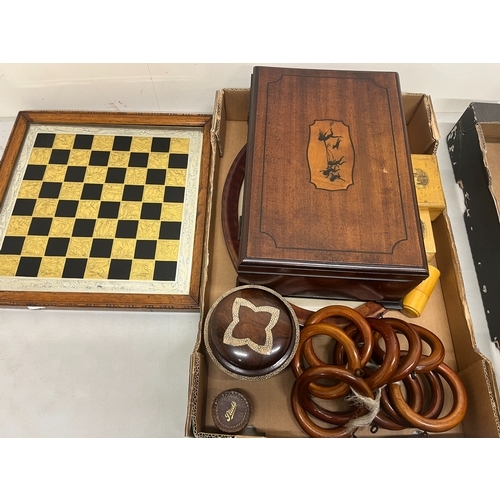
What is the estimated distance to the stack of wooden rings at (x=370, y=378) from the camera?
1.10m

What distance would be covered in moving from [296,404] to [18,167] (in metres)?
1.40

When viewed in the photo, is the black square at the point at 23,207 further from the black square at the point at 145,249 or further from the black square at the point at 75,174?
the black square at the point at 145,249

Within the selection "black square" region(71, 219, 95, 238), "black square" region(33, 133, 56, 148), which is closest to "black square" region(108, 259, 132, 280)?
"black square" region(71, 219, 95, 238)

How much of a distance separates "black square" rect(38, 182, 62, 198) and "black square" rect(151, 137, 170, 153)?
40cm

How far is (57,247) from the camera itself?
1.52m

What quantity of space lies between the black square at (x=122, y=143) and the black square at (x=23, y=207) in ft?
1.28

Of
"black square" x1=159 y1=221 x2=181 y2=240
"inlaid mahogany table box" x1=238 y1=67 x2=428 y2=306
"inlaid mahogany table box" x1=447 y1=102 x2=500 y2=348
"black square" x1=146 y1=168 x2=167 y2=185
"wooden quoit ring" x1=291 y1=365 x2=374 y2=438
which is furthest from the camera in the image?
"black square" x1=146 y1=168 x2=167 y2=185

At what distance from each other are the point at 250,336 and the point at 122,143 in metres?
1.06

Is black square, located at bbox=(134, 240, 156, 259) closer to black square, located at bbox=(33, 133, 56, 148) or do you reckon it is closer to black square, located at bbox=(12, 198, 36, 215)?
black square, located at bbox=(12, 198, 36, 215)

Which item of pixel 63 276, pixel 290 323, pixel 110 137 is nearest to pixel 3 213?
pixel 63 276

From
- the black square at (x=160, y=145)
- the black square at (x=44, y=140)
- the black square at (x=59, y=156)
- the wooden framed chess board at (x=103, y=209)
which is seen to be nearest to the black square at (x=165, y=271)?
the wooden framed chess board at (x=103, y=209)

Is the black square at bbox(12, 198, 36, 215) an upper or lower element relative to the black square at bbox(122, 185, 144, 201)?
lower

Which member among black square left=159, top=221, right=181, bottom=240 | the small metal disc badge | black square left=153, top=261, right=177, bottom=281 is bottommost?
the small metal disc badge

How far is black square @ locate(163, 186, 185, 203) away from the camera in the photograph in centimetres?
161
